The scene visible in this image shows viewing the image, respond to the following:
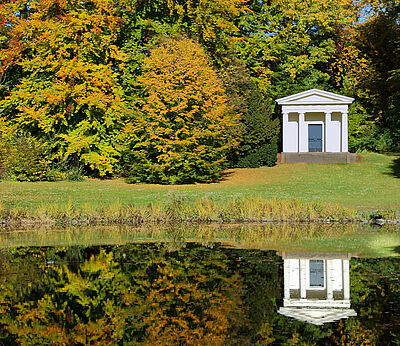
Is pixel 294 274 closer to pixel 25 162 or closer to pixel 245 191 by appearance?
pixel 245 191

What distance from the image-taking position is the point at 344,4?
171 ft

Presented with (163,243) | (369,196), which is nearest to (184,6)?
(369,196)

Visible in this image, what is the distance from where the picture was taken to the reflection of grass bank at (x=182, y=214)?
78.0 ft

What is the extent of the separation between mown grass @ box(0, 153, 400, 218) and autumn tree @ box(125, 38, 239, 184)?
1787 millimetres

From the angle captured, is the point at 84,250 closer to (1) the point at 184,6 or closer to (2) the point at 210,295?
(2) the point at 210,295

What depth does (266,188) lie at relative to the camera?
33.6 meters

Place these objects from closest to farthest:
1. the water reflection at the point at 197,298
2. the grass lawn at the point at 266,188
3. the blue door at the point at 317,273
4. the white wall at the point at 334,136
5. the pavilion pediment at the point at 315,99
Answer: the water reflection at the point at 197,298, the blue door at the point at 317,273, the grass lawn at the point at 266,188, the pavilion pediment at the point at 315,99, the white wall at the point at 334,136

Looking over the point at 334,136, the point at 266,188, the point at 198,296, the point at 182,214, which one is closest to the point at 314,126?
the point at 334,136

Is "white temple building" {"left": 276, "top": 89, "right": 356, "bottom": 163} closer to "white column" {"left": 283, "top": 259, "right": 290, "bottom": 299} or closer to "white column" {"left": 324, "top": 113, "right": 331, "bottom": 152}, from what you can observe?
"white column" {"left": 324, "top": 113, "right": 331, "bottom": 152}

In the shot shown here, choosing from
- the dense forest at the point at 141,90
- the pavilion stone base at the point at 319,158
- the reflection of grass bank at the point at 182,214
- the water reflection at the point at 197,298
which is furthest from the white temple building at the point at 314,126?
the water reflection at the point at 197,298

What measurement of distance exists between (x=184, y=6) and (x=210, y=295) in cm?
3521

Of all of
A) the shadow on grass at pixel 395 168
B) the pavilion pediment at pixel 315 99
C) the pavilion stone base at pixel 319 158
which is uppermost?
the pavilion pediment at pixel 315 99

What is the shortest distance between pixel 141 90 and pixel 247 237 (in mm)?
24583

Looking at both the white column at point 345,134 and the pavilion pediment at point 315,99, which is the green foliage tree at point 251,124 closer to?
the pavilion pediment at point 315,99
